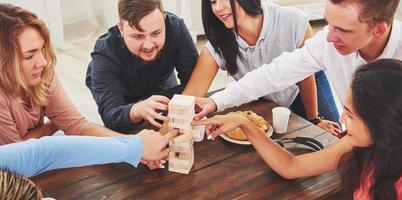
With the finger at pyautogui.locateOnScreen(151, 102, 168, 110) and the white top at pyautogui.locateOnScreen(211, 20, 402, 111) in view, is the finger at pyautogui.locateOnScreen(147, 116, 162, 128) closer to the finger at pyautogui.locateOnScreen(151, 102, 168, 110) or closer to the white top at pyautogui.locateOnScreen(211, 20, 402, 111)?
the finger at pyautogui.locateOnScreen(151, 102, 168, 110)

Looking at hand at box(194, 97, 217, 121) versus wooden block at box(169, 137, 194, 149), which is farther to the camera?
hand at box(194, 97, 217, 121)

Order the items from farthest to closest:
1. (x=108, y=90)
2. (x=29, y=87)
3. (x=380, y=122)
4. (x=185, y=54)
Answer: (x=185, y=54)
(x=108, y=90)
(x=29, y=87)
(x=380, y=122)

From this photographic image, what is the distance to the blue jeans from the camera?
2.19m

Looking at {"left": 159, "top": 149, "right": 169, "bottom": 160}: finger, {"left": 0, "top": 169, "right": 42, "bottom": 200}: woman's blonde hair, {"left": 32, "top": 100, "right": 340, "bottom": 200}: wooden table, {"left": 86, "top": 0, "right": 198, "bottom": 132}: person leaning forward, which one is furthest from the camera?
{"left": 86, "top": 0, "right": 198, "bottom": 132}: person leaning forward

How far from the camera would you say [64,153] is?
120 cm

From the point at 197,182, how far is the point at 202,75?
29.1 inches

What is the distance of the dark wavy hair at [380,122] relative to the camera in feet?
3.45

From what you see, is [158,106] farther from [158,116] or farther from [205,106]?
[205,106]

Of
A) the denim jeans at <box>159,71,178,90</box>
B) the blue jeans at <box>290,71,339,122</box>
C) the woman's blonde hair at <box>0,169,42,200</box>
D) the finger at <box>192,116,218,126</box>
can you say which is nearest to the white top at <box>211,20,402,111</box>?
the finger at <box>192,116,218,126</box>

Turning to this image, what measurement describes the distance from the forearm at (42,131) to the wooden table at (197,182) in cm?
50

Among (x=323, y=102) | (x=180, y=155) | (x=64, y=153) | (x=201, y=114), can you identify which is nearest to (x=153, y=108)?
(x=201, y=114)

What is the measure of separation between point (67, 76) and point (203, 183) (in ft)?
8.77

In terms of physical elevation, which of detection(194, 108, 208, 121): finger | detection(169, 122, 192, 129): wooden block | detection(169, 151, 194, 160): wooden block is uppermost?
detection(169, 122, 192, 129): wooden block

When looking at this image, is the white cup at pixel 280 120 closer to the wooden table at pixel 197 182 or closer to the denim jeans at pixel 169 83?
the wooden table at pixel 197 182
